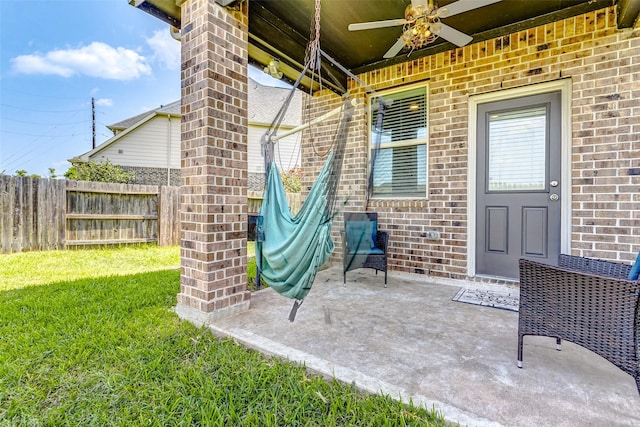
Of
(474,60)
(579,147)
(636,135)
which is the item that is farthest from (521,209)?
(474,60)

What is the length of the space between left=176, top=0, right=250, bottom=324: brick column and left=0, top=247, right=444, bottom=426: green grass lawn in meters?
0.35

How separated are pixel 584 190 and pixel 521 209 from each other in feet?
1.87

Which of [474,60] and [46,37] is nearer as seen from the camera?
[474,60]

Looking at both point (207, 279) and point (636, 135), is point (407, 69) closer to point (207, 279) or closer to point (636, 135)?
point (636, 135)

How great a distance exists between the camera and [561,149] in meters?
3.16

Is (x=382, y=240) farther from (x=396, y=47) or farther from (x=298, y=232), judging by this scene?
(x=396, y=47)

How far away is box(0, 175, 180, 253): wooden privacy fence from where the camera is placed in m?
5.10

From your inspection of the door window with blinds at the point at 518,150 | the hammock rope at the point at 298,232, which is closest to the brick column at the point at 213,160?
the hammock rope at the point at 298,232

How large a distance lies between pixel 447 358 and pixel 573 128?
2.78m

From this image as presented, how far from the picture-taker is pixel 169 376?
5.80 feet

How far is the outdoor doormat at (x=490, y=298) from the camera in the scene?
2891 millimetres

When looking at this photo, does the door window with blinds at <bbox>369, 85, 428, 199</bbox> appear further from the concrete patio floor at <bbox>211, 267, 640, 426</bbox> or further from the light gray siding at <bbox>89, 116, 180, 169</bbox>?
the light gray siding at <bbox>89, 116, 180, 169</bbox>

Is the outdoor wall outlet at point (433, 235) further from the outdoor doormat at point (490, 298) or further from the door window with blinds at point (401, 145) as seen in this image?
the outdoor doormat at point (490, 298)

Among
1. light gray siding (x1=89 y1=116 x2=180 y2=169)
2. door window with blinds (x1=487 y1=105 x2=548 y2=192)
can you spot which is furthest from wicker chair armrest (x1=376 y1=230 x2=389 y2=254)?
light gray siding (x1=89 y1=116 x2=180 y2=169)
